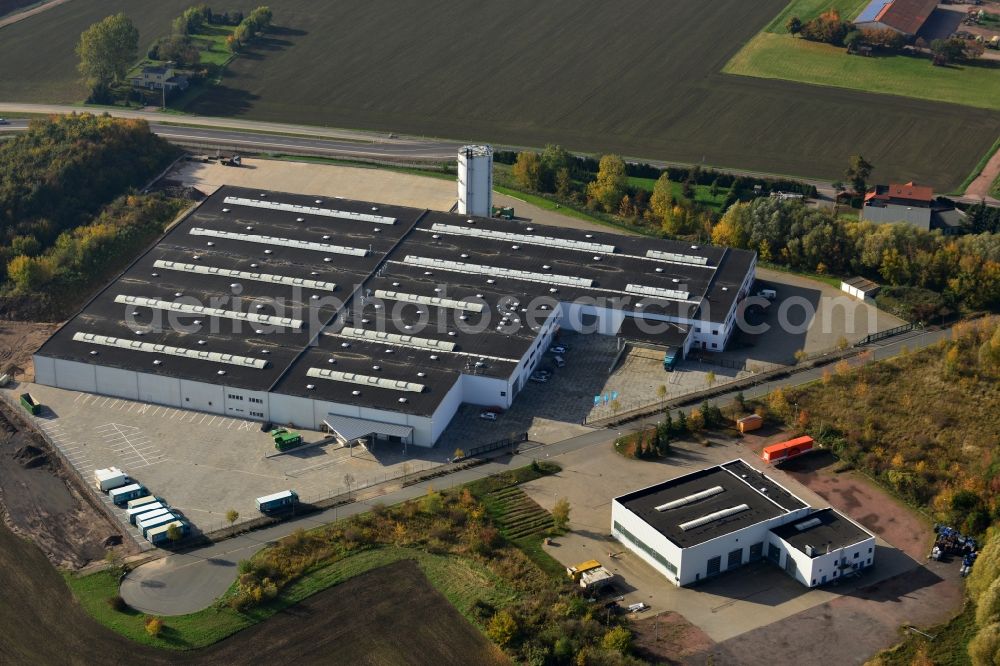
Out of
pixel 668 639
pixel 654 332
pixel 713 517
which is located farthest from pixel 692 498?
pixel 654 332

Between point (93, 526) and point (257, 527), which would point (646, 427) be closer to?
point (257, 527)

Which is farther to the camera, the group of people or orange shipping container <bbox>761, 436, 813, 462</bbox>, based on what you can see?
orange shipping container <bbox>761, 436, 813, 462</bbox>

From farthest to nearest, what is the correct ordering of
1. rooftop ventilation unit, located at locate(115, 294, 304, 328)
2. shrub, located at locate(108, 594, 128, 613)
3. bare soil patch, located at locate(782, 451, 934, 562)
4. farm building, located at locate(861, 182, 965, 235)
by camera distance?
farm building, located at locate(861, 182, 965, 235)
rooftop ventilation unit, located at locate(115, 294, 304, 328)
bare soil patch, located at locate(782, 451, 934, 562)
shrub, located at locate(108, 594, 128, 613)

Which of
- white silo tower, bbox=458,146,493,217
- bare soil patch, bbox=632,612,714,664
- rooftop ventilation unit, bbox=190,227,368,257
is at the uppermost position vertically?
white silo tower, bbox=458,146,493,217

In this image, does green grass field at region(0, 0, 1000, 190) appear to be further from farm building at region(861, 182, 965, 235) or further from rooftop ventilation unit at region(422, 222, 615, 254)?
rooftop ventilation unit at region(422, 222, 615, 254)

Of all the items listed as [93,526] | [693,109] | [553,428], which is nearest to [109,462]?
[93,526]

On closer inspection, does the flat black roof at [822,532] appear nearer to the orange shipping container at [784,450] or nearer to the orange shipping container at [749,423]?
the orange shipping container at [784,450]

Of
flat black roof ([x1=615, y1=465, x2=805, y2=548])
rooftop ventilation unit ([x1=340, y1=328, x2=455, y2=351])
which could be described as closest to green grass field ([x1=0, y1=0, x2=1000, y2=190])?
rooftop ventilation unit ([x1=340, y1=328, x2=455, y2=351])

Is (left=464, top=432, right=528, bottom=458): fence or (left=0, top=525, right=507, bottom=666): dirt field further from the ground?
(left=464, top=432, right=528, bottom=458): fence
